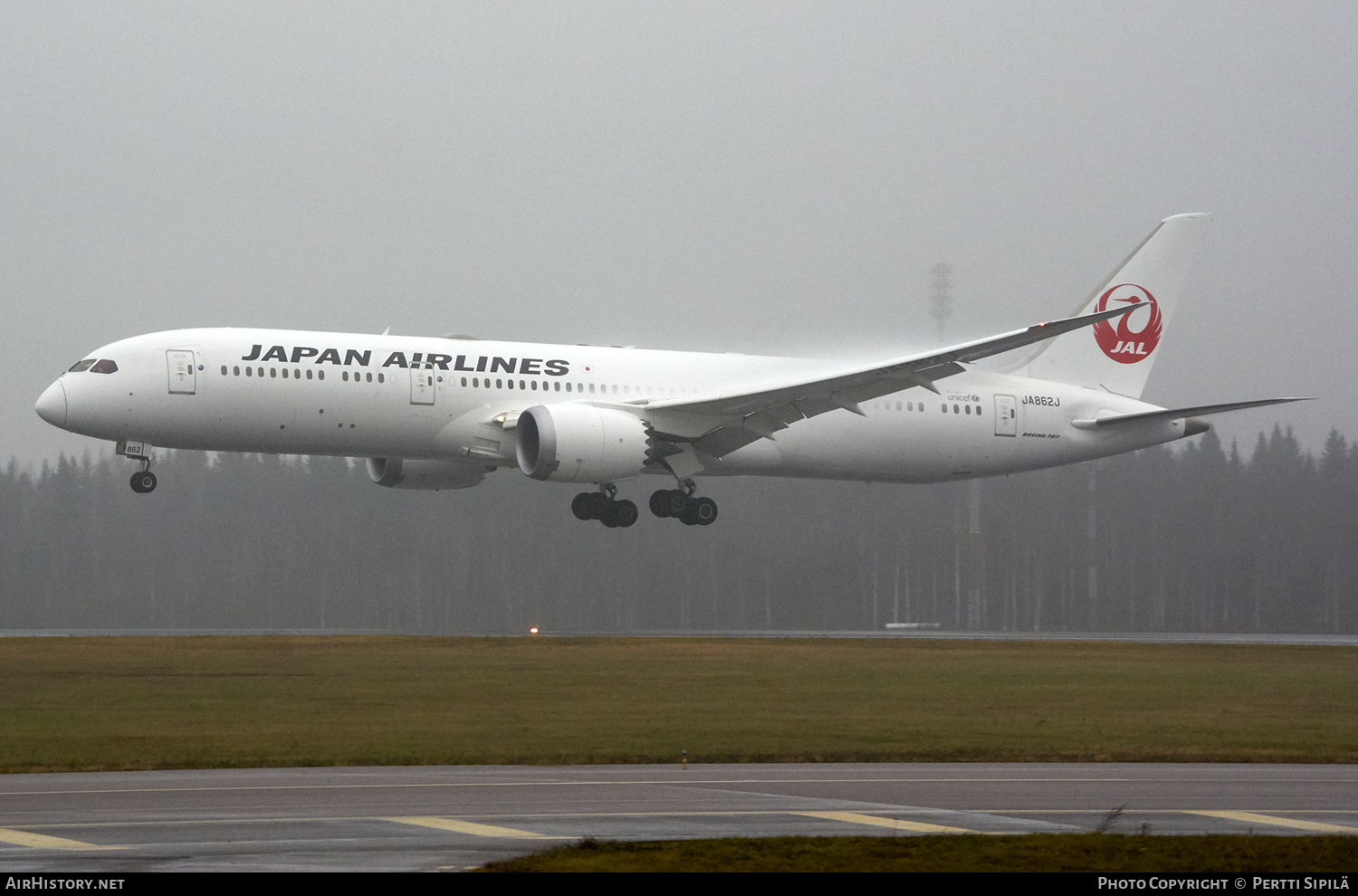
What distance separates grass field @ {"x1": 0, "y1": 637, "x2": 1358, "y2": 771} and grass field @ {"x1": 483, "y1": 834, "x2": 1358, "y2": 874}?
24.0 feet

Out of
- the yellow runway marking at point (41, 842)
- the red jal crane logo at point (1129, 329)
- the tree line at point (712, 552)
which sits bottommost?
the yellow runway marking at point (41, 842)

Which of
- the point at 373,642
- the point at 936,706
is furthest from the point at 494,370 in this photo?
the point at 936,706

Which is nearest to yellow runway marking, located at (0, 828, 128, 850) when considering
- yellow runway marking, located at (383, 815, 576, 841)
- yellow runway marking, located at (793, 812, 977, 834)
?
yellow runway marking, located at (383, 815, 576, 841)

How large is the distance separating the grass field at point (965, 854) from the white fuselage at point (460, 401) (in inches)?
1068

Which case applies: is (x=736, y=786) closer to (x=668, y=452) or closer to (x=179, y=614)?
(x=668, y=452)

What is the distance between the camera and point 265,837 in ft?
44.4

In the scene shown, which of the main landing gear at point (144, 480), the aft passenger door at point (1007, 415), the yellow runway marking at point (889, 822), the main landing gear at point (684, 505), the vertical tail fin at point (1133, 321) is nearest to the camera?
the yellow runway marking at point (889, 822)

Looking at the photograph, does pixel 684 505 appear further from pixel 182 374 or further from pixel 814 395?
pixel 182 374

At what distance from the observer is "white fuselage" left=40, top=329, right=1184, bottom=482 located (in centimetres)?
3809

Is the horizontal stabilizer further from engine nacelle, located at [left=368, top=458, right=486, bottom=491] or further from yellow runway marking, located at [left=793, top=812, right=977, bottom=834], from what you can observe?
yellow runway marking, located at [left=793, top=812, right=977, bottom=834]

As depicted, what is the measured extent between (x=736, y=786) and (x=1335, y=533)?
2202 inches

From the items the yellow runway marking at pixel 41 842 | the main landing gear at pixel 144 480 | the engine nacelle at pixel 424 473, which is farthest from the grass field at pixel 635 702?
the engine nacelle at pixel 424 473

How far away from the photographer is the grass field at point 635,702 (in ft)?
69.3

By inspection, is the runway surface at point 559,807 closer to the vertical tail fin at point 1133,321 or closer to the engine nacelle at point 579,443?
the engine nacelle at point 579,443
